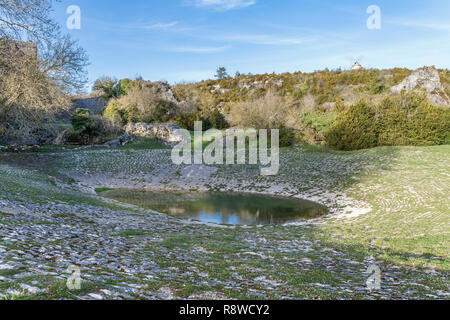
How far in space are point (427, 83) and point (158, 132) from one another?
48.7 metres

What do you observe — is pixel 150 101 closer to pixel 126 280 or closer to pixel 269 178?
pixel 269 178

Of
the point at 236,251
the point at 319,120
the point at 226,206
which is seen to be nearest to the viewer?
the point at 236,251

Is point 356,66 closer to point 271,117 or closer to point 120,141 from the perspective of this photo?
point 271,117

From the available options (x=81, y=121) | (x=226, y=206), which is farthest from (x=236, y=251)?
(x=81, y=121)

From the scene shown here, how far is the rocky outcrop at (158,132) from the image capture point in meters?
42.2

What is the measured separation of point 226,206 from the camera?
18.2 metres

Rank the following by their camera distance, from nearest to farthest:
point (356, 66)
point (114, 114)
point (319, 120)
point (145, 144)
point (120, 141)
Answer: point (319, 120) → point (145, 144) → point (120, 141) → point (114, 114) → point (356, 66)

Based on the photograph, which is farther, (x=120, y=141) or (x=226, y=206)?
(x=120, y=141)

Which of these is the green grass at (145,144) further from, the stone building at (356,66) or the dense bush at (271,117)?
the stone building at (356,66)

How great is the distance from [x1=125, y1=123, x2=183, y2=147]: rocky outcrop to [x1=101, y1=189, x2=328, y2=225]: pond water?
20354 mm

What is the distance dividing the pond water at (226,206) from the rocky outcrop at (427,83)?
46.1 m

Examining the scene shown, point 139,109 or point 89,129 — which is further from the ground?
point 139,109

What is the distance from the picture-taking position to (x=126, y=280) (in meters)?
4.64

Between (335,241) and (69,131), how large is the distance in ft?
132
